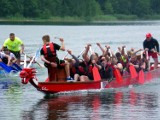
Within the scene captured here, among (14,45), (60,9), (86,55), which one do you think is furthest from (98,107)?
(60,9)

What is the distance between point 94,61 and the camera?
72.0 feet

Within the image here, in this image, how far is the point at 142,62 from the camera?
2575 centimetres

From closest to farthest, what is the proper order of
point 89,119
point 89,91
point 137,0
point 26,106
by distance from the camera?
1. point 89,119
2. point 26,106
3. point 89,91
4. point 137,0

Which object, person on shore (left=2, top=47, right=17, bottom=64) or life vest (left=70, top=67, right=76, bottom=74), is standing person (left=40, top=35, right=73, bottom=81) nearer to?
life vest (left=70, top=67, right=76, bottom=74)

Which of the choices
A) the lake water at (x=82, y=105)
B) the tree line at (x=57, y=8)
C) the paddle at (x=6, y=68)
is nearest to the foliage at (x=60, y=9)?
the tree line at (x=57, y=8)

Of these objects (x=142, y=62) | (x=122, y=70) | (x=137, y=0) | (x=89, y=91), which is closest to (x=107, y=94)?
(x=89, y=91)

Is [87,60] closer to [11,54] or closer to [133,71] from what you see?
[133,71]

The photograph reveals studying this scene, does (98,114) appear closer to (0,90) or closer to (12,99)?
(12,99)

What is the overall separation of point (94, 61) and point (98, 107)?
128 inches

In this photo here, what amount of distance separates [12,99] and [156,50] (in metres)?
8.04

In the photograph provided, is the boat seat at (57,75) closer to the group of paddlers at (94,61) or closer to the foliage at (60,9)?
the group of paddlers at (94,61)

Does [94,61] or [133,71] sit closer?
[94,61]

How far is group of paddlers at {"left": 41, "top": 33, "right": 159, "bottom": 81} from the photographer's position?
66.4ft

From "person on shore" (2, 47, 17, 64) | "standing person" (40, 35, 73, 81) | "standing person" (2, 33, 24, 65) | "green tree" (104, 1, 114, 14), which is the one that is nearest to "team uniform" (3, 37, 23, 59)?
"standing person" (2, 33, 24, 65)
